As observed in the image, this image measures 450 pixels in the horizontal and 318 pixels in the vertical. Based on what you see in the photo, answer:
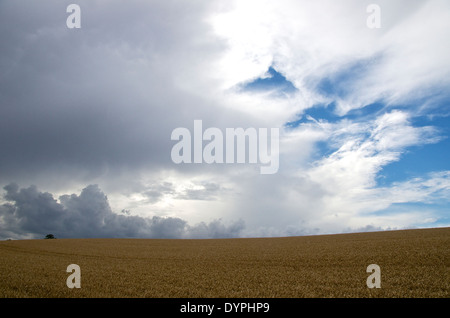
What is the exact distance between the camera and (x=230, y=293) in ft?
42.1

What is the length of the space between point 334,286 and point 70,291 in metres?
13.4

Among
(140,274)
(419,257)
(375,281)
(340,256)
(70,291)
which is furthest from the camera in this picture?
(340,256)

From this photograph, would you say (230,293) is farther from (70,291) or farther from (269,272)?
(70,291)

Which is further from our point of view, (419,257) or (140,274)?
(419,257)
